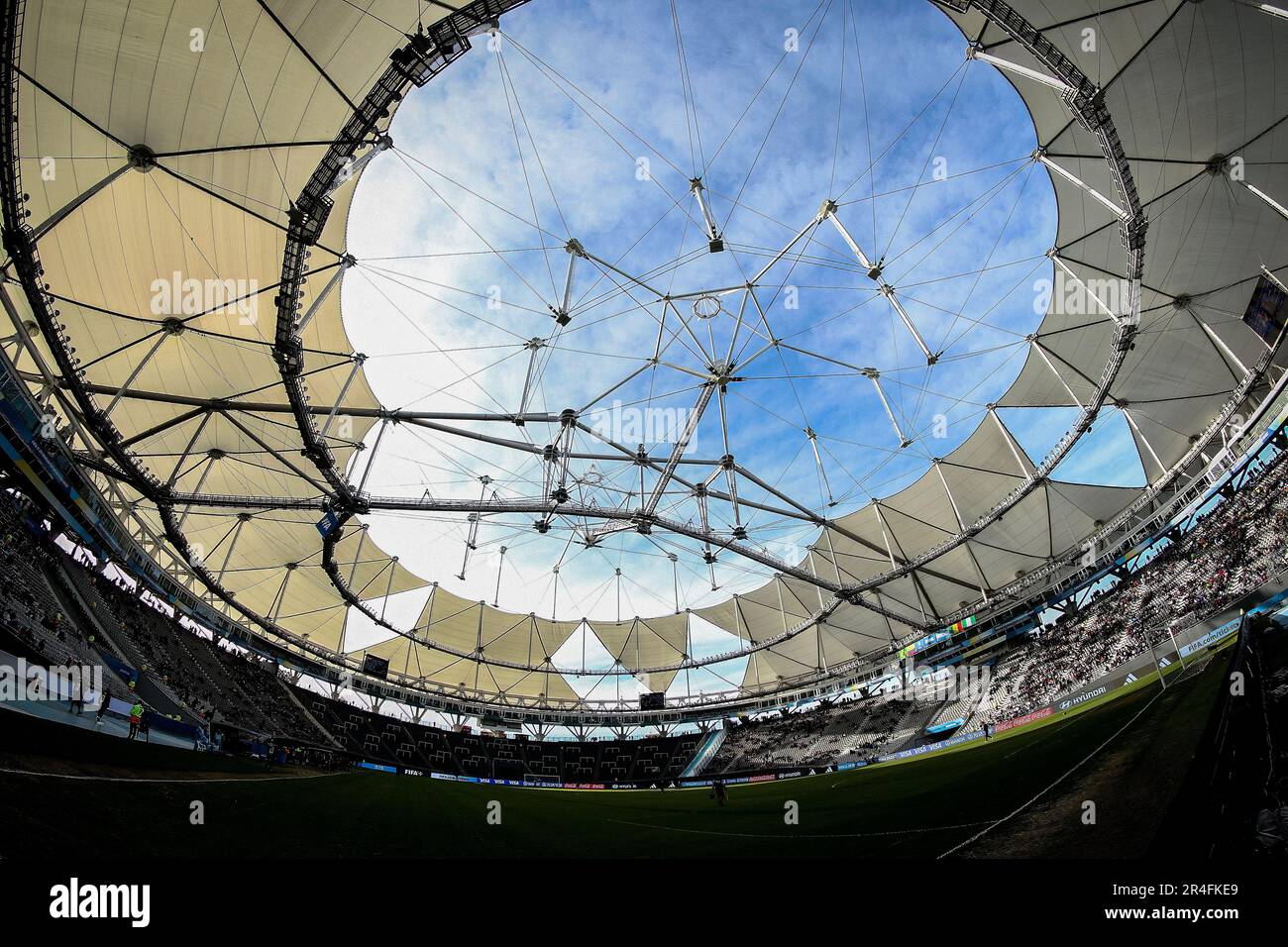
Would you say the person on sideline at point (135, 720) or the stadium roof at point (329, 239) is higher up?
the stadium roof at point (329, 239)

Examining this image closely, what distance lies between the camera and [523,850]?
13594 mm

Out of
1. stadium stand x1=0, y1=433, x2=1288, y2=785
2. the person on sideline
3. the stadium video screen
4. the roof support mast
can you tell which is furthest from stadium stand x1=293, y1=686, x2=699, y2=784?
the stadium video screen

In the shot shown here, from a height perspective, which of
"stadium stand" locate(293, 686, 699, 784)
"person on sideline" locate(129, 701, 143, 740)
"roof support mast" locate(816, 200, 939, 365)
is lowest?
"stadium stand" locate(293, 686, 699, 784)

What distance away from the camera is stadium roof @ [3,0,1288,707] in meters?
19.3

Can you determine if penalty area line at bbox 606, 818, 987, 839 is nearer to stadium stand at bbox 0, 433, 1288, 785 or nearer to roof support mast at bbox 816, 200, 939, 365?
stadium stand at bbox 0, 433, 1288, 785

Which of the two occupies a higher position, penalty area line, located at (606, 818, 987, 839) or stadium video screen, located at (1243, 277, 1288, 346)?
stadium video screen, located at (1243, 277, 1288, 346)

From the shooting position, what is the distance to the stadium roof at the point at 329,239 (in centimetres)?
1930

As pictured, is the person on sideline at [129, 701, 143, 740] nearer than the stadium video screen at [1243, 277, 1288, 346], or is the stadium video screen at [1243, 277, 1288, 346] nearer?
the person on sideline at [129, 701, 143, 740]

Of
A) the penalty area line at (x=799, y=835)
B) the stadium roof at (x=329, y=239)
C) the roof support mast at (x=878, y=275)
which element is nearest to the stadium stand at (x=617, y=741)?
the stadium roof at (x=329, y=239)

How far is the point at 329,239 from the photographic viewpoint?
2631cm

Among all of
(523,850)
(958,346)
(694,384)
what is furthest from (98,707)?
(958,346)

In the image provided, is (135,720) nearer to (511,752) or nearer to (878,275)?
(878,275)

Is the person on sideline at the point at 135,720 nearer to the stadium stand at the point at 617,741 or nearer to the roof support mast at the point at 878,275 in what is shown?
the stadium stand at the point at 617,741
